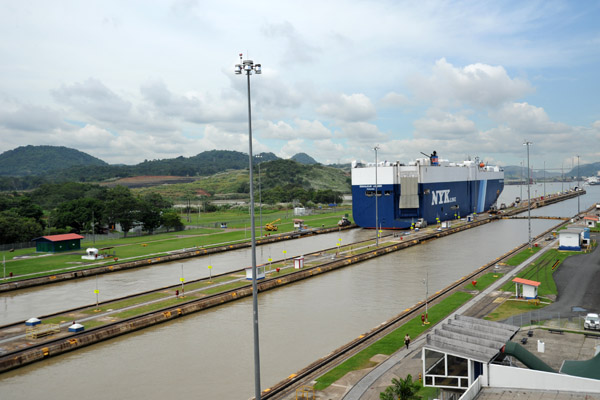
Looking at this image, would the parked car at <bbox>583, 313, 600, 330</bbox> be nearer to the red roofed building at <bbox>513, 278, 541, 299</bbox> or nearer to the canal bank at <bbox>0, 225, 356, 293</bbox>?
the red roofed building at <bbox>513, 278, 541, 299</bbox>

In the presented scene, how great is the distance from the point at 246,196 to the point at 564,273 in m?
163

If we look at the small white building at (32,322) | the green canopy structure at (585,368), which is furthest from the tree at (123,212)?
the green canopy structure at (585,368)

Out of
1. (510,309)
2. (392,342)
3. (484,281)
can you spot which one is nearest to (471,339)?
(392,342)

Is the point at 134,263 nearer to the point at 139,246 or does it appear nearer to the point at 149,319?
the point at 139,246

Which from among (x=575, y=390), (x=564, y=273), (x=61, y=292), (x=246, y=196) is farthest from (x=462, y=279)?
(x=246, y=196)

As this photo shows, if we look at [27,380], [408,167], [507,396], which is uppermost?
[408,167]

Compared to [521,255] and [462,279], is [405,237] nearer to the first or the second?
[521,255]

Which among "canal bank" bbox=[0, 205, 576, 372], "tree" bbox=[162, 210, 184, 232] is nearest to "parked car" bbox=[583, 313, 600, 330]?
"canal bank" bbox=[0, 205, 576, 372]

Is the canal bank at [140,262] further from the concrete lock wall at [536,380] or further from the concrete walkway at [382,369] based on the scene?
the concrete lock wall at [536,380]

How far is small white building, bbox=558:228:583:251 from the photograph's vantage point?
49.4m

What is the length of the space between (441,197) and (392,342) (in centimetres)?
6625

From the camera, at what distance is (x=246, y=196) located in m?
195

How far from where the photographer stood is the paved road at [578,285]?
29.0 m

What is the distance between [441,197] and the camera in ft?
281
